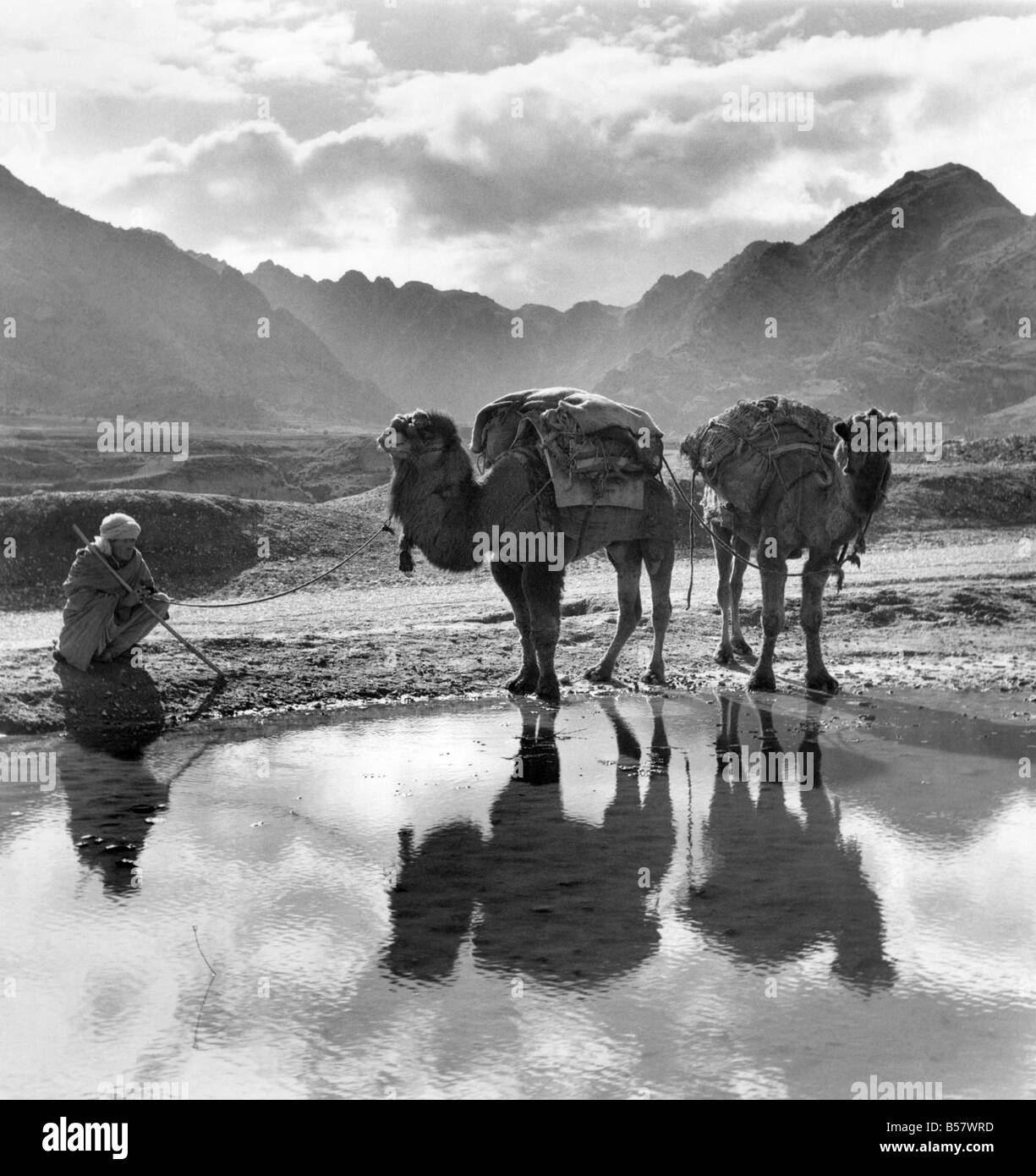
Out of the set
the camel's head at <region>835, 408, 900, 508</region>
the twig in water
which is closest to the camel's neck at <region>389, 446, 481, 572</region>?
the camel's head at <region>835, 408, 900, 508</region>

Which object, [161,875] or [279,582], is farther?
[279,582]

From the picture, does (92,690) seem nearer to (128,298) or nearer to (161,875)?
(161,875)

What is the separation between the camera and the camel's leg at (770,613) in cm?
1120

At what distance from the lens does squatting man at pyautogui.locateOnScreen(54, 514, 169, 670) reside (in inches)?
404

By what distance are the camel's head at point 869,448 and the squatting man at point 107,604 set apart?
573 cm

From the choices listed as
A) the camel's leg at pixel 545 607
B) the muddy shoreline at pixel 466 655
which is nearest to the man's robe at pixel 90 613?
the muddy shoreline at pixel 466 655

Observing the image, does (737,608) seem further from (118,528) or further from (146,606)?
(118,528)

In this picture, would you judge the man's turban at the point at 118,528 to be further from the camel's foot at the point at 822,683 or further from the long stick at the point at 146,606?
the camel's foot at the point at 822,683

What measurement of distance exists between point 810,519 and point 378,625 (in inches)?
229
